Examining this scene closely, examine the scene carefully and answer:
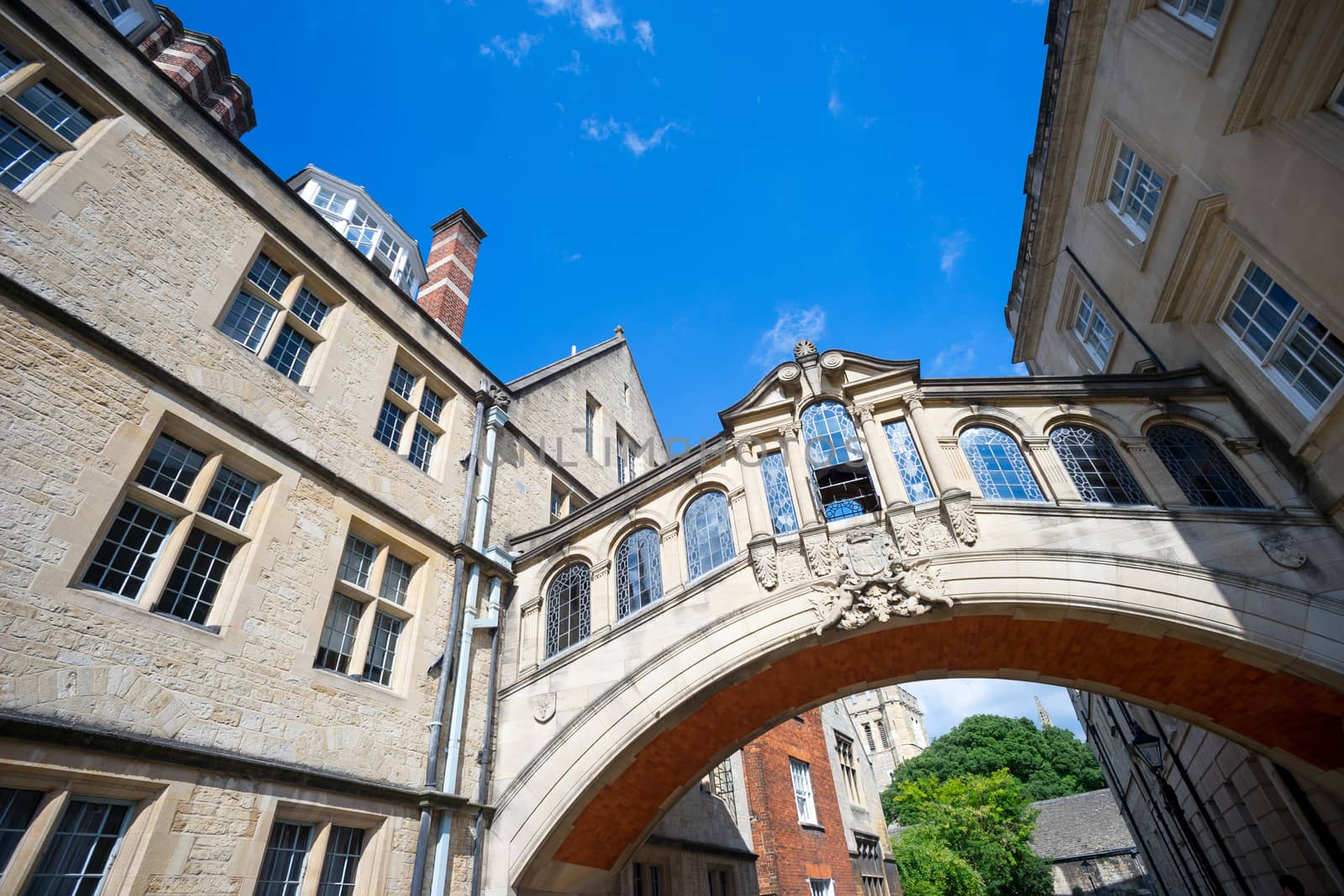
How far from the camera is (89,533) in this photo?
598cm

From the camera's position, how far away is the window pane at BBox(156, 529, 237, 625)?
21.8ft

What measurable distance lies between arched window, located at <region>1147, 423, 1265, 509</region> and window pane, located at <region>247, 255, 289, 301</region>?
1210 cm

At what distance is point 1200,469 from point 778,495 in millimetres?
5266

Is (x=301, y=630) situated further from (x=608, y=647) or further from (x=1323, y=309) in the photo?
(x=1323, y=309)

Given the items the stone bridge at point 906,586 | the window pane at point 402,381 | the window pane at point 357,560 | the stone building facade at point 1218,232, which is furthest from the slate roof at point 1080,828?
the window pane at point 402,381

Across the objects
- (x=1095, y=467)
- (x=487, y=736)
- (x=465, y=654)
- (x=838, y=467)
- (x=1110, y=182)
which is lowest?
(x=487, y=736)

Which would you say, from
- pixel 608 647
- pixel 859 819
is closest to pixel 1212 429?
pixel 608 647

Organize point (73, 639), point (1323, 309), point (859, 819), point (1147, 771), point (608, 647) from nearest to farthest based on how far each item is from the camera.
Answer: point (73, 639)
point (1323, 309)
point (608, 647)
point (1147, 771)
point (859, 819)

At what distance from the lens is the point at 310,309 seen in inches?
385

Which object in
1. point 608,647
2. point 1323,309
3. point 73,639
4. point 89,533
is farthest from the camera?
point 608,647

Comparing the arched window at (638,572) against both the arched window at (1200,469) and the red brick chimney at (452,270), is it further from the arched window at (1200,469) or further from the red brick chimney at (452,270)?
the arched window at (1200,469)

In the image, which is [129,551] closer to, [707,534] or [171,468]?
[171,468]

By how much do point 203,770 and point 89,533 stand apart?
242 cm

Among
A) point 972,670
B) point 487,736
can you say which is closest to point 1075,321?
point 972,670
